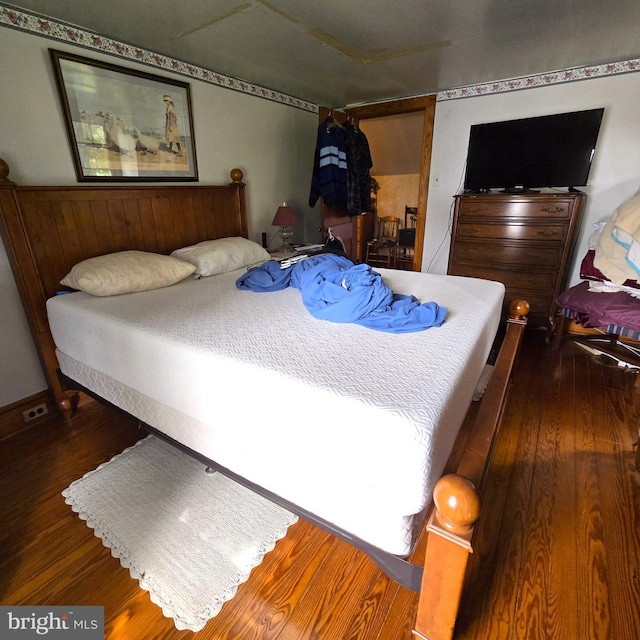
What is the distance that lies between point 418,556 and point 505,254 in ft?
8.39

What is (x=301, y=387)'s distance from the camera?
3.21ft

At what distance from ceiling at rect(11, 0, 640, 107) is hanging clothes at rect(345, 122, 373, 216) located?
0.55m

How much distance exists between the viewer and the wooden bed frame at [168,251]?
78 cm

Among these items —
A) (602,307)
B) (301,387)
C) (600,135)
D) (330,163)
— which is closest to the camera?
(301,387)

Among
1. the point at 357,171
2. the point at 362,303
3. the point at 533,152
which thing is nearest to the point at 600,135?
the point at 533,152

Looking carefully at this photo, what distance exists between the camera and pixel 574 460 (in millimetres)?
1658

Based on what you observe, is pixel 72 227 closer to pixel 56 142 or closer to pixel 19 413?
pixel 56 142

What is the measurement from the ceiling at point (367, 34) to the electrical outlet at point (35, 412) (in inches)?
79.5

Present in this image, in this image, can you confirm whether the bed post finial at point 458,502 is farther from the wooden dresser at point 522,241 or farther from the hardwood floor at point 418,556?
the wooden dresser at point 522,241

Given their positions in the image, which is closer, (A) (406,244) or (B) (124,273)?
(B) (124,273)

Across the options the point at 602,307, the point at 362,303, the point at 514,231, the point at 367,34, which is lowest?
the point at 602,307

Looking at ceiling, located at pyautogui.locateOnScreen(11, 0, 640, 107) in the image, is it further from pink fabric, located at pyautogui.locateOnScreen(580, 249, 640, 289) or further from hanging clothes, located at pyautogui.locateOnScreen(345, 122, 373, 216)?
pink fabric, located at pyautogui.locateOnScreen(580, 249, 640, 289)

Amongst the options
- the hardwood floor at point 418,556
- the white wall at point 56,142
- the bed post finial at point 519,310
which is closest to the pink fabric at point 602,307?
the hardwood floor at point 418,556

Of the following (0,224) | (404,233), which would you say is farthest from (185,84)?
(404,233)
